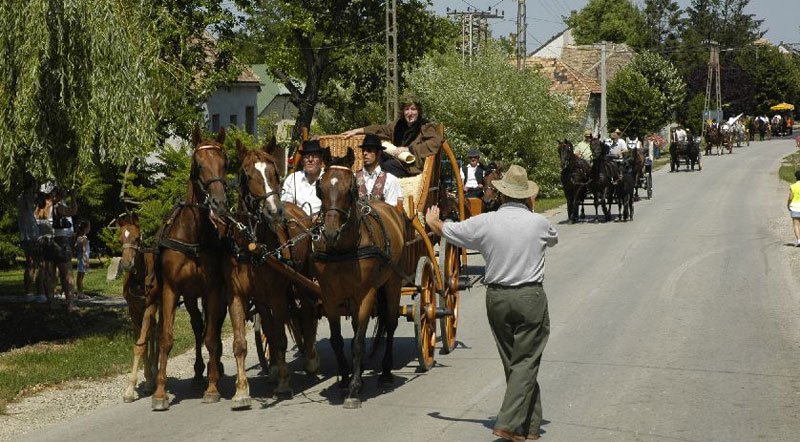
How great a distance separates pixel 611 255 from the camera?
2491cm

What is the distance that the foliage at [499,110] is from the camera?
42125 mm

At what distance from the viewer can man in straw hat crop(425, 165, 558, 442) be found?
371 inches

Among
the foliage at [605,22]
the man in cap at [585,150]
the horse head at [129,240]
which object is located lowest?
the horse head at [129,240]

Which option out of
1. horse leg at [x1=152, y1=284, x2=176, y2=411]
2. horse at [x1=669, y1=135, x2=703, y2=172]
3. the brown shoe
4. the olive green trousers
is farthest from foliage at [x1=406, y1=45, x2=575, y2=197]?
the brown shoe

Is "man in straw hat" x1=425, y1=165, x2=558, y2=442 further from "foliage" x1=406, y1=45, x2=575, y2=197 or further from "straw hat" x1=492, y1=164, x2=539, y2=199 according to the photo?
"foliage" x1=406, y1=45, x2=575, y2=197

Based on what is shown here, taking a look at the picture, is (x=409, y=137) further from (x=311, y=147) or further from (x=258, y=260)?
(x=258, y=260)

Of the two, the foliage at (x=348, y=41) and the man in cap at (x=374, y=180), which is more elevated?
the foliage at (x=348, y=41)

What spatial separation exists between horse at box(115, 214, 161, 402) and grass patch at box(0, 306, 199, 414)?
1216 mm

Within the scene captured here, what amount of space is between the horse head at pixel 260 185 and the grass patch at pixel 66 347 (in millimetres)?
3015

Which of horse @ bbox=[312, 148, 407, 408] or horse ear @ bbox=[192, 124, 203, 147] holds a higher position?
horse ear @ bbox=[192, 124, 203, 147]

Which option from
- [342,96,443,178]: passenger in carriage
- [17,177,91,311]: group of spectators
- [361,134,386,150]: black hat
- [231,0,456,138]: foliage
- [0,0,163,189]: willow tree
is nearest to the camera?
[361,134,386,150]: black hat

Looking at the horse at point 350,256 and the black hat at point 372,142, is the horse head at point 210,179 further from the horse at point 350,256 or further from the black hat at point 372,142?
the black hat at point 372,142

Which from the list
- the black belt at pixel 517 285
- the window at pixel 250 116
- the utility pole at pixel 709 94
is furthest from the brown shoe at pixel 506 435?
the utility pole at pixel 709 94

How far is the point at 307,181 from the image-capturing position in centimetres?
1284
